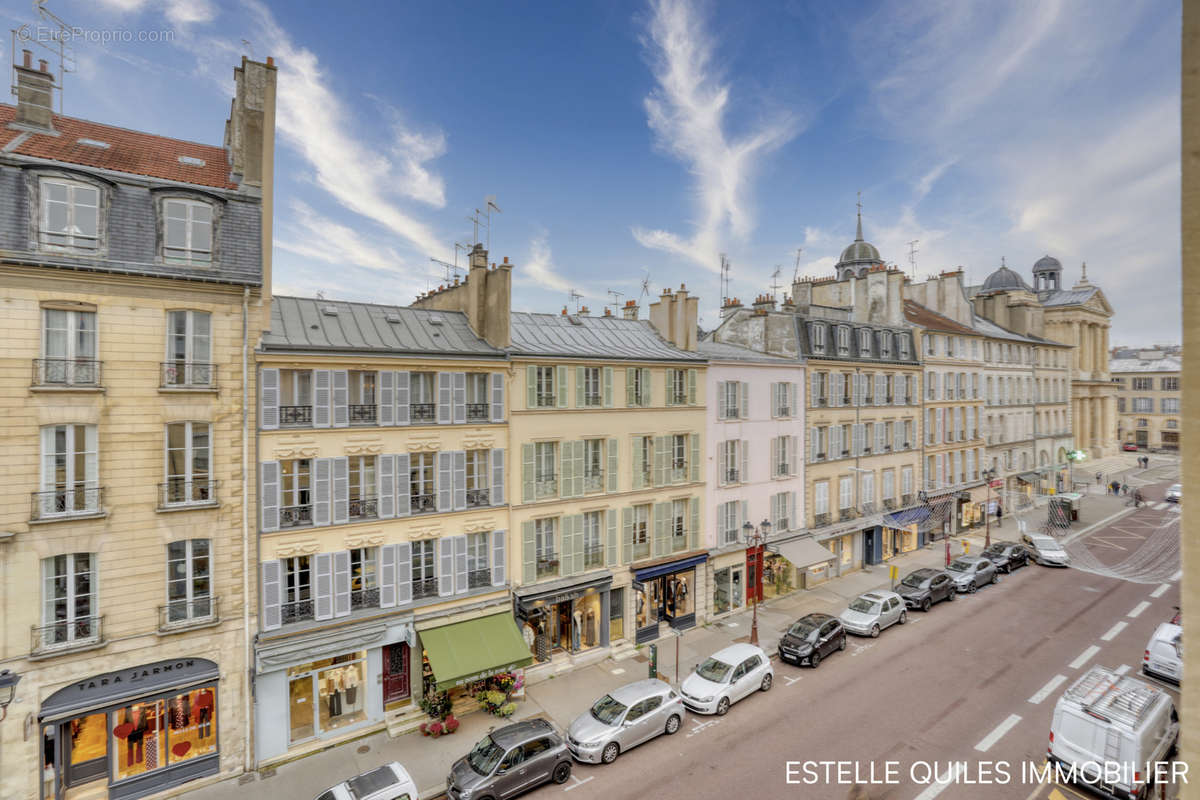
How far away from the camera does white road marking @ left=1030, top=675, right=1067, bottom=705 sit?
59.1 feet

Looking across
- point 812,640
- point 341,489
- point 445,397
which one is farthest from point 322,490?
point 812,640

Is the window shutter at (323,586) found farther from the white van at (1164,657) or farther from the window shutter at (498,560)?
the white van at (1164,657)

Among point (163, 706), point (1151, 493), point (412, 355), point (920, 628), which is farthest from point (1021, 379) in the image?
point (163, 706)

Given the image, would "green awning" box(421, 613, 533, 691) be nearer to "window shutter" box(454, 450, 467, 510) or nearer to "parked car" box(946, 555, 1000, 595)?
"window shutter" box(454, 450, 467, 510)

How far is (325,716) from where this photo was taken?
16.9 m

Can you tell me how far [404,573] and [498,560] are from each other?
313 cm

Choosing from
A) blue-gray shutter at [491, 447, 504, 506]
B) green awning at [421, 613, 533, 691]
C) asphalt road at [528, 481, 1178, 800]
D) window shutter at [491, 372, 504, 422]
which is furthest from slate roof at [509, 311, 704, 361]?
asphalt road at [528, 481, 1178, 800]

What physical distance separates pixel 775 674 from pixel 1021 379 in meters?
37.7

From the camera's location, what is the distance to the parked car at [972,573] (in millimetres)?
27719

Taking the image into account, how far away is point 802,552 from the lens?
27.1 metres

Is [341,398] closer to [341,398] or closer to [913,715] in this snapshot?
[341,398]

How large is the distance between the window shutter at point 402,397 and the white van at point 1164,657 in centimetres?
2516

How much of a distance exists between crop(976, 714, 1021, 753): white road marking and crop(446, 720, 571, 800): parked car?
11267 millimetres

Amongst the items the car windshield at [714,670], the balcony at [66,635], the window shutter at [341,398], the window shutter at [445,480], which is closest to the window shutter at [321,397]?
the window shutter at [341,398]
